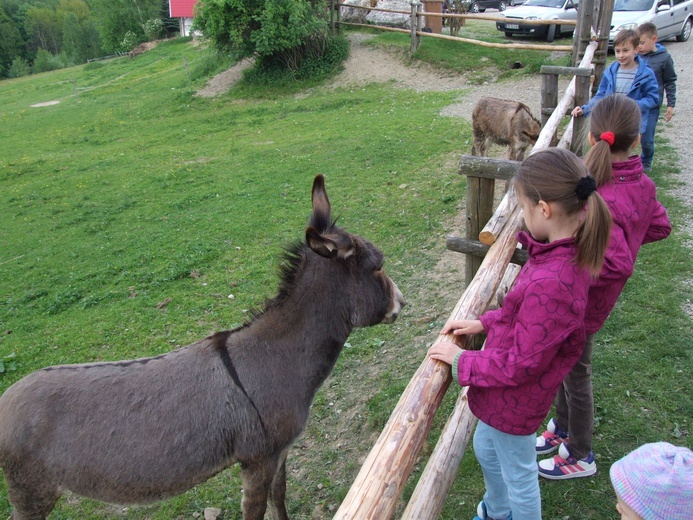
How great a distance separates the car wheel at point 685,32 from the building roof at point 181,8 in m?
37.7

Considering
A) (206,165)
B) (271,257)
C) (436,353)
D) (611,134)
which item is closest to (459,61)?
(206,165)

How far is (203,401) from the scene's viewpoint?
9.50 feet

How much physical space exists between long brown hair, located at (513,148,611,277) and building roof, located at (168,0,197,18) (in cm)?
4730

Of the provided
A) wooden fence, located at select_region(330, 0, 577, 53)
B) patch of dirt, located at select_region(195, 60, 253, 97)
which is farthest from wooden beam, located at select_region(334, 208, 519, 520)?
patch of dirt, located at select_region(195, 60, 253, 97)

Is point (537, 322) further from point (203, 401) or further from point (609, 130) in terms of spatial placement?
point (203, 401)

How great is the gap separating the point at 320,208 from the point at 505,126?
6.50 m

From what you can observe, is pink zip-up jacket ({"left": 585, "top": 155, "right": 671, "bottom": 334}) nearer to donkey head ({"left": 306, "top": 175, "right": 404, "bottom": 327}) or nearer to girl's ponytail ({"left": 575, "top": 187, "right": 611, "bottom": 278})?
girl's ponytail ({"left": 575, "top": 187, "right": 611, "bottom": 278})

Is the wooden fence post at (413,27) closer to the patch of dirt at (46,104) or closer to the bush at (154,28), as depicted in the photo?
the patch of dirt at (46,104)

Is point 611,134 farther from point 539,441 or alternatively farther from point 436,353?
point 539,441

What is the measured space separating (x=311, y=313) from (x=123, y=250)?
6.76m

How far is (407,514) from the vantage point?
2.57 m

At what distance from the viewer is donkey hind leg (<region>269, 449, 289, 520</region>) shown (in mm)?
3375

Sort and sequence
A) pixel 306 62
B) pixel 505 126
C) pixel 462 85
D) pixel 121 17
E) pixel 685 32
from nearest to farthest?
pixel 505 126 < pixel 462 85 < pixel 685 32 < pixel 306 62 < pixel 121 17

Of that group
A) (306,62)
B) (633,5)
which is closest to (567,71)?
(633,5)
